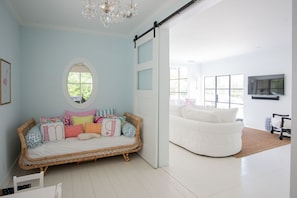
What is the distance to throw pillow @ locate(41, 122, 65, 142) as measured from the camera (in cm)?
297

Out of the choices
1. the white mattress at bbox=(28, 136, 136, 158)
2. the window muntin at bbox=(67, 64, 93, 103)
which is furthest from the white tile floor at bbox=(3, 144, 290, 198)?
the window muntin at bbox=(67, 64, 93, 103)

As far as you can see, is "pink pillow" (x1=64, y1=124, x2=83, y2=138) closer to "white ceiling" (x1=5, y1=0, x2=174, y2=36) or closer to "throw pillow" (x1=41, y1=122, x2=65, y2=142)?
"throw pillow" (x1=41, y1=122, x2=65, y2=142)

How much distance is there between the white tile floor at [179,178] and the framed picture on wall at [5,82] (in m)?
1.20

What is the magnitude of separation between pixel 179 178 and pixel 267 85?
5.01 meters

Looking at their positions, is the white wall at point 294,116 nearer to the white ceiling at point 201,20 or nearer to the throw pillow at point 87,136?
the white ceiling at point 201,20

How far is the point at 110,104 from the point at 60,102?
40.7 inches

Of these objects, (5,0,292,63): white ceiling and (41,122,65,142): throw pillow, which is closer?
(5,0,292,63): white ceiling

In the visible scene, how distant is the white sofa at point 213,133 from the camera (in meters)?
3.52

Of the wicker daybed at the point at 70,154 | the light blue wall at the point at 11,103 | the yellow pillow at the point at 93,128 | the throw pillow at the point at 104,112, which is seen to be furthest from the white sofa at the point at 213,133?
the light blue wall at the point at 11,103

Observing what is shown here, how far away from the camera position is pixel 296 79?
1.21 meters

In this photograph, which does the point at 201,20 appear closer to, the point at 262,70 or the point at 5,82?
the point at 5,82

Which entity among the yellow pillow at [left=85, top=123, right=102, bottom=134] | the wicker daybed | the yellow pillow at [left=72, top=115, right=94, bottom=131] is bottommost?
the wicker daybed

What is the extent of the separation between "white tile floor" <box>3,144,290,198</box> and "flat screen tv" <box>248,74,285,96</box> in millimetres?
2913

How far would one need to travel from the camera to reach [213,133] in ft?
11.6
